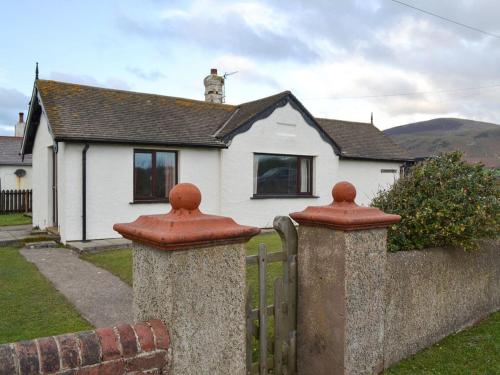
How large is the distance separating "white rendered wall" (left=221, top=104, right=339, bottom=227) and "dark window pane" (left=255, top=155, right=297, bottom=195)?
297mm

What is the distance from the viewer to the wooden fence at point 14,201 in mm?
18719

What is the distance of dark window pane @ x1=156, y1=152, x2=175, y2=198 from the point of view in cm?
1119

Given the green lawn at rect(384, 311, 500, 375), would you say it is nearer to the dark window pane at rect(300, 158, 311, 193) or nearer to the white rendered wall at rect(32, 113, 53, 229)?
the dark window pane at rect(300, 158, 311, 193)

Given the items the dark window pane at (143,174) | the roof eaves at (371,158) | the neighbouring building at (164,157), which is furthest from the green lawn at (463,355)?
the roof eaves at (371,158)

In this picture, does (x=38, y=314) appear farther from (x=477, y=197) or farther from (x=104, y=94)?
(x=104, y=94)

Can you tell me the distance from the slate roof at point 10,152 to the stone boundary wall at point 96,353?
24.3 metres

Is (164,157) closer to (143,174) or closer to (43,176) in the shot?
(143,174)

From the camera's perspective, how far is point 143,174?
432 inches

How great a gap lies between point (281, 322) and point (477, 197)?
261 cm

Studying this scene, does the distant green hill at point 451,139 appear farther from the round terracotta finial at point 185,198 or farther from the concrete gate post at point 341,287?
the round terracotta finial at point 185,198

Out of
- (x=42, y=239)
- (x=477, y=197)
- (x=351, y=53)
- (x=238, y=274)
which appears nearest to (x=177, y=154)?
(x=42, y=239)

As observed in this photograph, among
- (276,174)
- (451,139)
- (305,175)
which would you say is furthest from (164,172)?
(451,139)

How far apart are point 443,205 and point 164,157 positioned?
27.5 feet

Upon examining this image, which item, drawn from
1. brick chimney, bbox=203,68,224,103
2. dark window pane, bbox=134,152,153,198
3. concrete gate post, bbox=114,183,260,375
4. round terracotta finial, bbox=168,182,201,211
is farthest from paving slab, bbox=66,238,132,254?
brick chimney, bbox=203,68,224,103
